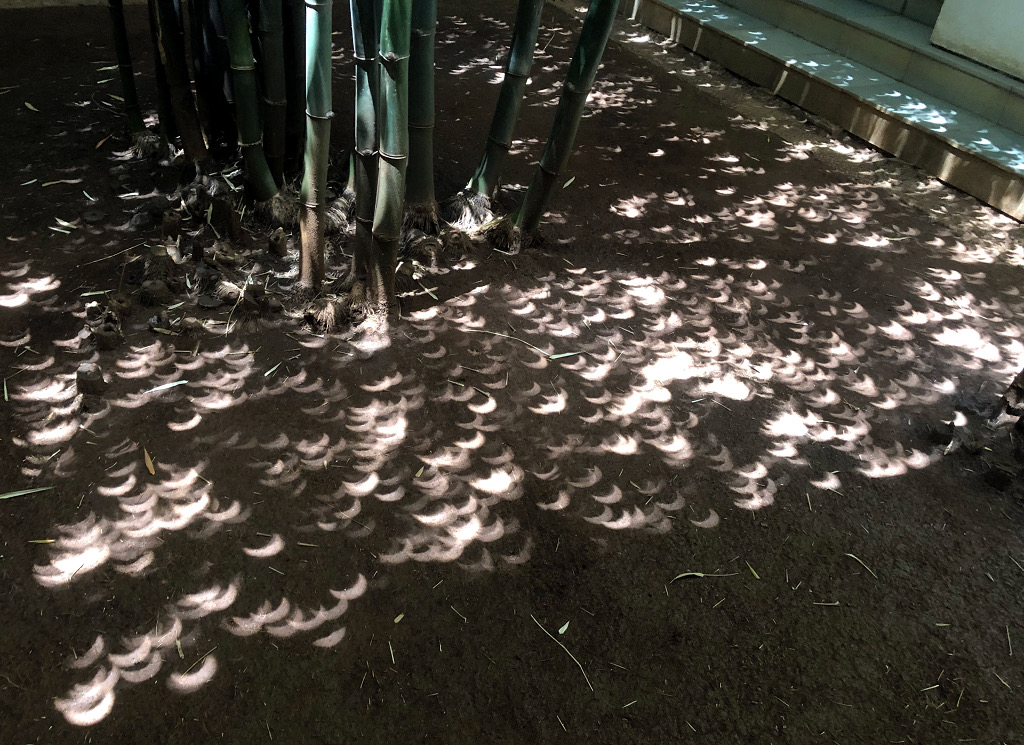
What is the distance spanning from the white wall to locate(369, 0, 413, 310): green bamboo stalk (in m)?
5.02

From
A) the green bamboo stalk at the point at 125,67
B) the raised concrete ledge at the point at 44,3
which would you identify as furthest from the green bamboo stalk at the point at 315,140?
the raised concrete ledge at the point at 44,3

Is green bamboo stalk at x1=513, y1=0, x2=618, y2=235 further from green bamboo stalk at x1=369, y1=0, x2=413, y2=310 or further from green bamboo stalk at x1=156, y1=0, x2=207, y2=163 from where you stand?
green bamboo stalk at x1=156, y1=0, x2=207, y2=163

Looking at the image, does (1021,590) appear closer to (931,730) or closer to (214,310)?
(931,730)

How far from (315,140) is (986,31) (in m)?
5.41

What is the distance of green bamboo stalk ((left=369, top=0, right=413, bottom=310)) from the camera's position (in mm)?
2703

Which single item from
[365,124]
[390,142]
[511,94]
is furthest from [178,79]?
[511,94]

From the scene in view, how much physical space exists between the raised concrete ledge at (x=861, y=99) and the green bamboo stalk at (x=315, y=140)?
14.1ft

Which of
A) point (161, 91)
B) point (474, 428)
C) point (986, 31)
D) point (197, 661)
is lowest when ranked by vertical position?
point (197, 661)

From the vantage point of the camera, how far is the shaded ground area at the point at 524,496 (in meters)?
2.10

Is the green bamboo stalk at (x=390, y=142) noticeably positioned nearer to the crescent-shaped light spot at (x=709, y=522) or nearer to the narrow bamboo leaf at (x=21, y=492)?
the narrow bamboo leaf at (x=21, y=492)

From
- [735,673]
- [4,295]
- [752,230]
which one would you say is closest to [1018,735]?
[735,673]

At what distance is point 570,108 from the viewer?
345 cm

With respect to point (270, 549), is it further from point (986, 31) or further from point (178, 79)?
point (986, 31)

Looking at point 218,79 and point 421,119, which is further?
point 218,79
